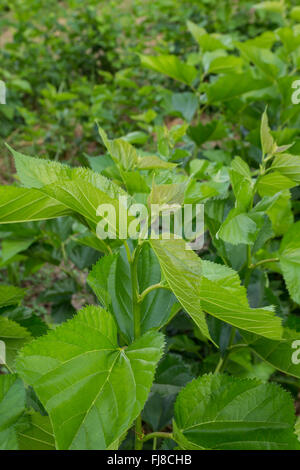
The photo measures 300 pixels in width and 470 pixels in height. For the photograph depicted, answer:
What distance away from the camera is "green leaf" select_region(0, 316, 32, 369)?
66 centimetres

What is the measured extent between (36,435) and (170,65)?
1.10m

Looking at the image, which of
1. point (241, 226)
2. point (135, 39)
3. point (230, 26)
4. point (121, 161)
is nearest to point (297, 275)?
point (241, 226)

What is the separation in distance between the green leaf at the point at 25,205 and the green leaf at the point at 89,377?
172mm

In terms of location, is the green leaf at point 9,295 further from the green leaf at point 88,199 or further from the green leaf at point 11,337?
the green leaf at point 88,199

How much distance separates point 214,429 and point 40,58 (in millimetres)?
3306

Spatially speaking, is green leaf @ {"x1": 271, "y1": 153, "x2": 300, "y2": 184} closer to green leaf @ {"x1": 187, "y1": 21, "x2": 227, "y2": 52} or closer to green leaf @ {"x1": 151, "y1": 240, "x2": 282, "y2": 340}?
green leaf @ {"x1": 151, "y1": 240, "x2": 282, "y2": 340}

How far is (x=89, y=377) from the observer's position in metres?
0.50

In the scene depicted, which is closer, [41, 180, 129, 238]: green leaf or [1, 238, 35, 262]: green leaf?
[41, 180, 129, 238]: green leaf

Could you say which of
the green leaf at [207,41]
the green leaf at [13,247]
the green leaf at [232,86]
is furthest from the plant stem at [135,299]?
the green leaf at [207,41]

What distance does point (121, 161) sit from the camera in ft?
2.64

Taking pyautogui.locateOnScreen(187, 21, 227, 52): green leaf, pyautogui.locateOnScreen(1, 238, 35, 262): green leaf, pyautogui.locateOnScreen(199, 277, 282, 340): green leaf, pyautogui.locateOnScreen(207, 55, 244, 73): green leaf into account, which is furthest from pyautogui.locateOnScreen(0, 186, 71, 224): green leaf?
pyautogui.locateOnScreen(187, 21, 227, 52): green leaf

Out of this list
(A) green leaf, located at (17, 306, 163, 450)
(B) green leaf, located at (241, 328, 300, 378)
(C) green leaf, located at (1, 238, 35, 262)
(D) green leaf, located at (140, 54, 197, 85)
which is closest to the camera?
(A) green leaf, located at (17, 306, 163, 450)

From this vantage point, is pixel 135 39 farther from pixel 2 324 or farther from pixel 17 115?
pixel 2 324

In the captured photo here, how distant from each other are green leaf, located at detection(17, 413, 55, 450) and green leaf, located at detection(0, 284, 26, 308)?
0.21 metres
